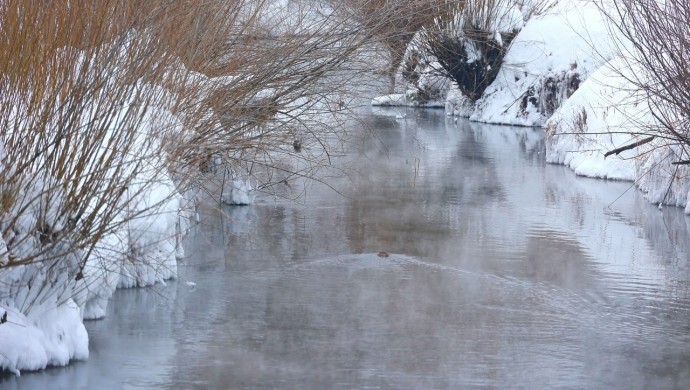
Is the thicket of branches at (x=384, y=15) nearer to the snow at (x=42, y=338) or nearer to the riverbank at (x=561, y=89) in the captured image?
the snow at (x=42, y=338)

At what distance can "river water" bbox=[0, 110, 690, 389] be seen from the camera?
7762 millimetres

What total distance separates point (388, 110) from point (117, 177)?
920 inches

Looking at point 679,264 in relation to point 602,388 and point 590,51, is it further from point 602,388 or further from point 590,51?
point 590,51

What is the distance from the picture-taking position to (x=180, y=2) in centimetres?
961

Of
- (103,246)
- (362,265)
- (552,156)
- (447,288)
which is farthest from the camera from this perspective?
(552,156)

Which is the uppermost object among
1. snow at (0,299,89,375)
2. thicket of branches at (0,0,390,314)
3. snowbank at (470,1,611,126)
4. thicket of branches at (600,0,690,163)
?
snowbank at (470,1,611,126)

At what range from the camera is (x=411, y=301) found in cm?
971

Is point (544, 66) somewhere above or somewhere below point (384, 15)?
above

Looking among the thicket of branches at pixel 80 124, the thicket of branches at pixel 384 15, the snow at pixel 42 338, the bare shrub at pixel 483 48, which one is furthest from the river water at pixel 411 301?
the bare shrub at pixel 483 48

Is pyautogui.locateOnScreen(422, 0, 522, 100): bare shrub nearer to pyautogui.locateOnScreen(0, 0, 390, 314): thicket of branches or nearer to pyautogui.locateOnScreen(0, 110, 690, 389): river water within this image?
pyautogui.locateOnScreen(0, 110, 690, 389): river water

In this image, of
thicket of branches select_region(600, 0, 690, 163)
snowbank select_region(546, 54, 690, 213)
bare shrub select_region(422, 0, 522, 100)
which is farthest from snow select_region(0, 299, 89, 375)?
bare shrub select_region(422, 0, 522, 100)

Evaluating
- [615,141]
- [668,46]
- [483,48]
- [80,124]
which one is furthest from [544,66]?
[80,124]

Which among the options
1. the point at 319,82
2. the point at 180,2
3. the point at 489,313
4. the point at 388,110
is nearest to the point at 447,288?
the point at 489,313

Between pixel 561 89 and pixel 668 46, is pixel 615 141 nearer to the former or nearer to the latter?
pixel 668 46
